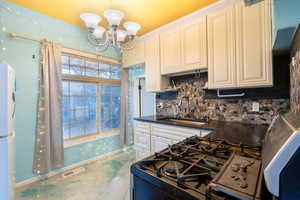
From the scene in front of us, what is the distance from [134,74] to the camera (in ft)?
11.8

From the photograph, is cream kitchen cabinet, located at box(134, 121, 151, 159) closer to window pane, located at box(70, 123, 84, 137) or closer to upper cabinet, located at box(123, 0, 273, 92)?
upper cabinet, located at box(123, 0, 273, 92)

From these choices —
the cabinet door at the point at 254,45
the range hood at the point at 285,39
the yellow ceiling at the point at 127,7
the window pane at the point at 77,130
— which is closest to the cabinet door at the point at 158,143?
the cabinet door at the point at 254,45

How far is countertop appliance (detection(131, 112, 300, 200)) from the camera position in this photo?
1.26ft

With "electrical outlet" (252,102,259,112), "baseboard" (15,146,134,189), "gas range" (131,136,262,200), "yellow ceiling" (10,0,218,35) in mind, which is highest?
"yellow ceiling" (10,0,218,35)

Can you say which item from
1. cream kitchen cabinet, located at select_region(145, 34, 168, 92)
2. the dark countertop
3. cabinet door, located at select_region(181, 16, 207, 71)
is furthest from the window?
cabinet door, located at select_region(181, 16, 207, 71)

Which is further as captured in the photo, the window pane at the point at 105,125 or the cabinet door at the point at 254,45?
the window pane at the point at 105,125

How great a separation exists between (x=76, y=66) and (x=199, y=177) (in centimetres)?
282

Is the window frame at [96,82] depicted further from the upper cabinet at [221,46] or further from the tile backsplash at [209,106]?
the tile backsplash at [209,106]

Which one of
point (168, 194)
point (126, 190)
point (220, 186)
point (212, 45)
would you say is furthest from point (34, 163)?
point (212, 45)

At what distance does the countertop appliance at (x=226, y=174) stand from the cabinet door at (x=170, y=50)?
5.76 feet

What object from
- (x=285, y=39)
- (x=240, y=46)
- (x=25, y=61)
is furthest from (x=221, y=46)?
(x=25, y=61)

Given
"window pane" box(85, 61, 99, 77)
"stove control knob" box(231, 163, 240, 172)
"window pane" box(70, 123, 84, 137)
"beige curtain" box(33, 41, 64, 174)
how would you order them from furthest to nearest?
1. "window pane" box(85, 61, 99, 77)
2. "window pane" box(70, 123, 84, 137)
3. "beige curtain" box(33, 41, 64, 174)
4. "stove control knob" box(231, 163, 240, 172)

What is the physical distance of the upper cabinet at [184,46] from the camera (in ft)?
6.92

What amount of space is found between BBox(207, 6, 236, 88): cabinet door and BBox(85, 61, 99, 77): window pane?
2203mm
